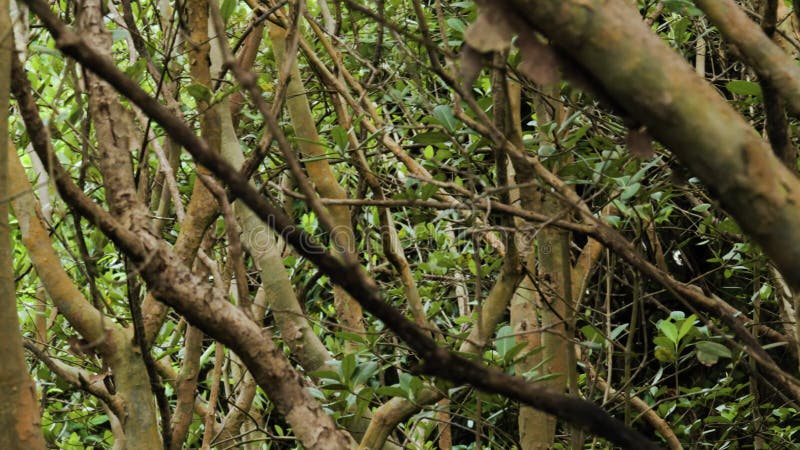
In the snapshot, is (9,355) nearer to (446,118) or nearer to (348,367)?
(348,367)

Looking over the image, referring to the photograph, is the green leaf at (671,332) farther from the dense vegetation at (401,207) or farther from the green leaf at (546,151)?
the green leaf at (546,151)

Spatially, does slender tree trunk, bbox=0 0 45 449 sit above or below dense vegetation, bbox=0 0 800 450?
below

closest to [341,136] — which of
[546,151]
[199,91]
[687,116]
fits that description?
[199,91]

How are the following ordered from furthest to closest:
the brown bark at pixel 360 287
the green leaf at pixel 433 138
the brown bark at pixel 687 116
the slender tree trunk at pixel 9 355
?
the green leaf at pixel 433 138 < the slender tree trunk at pixel 9 355 < the brown bark at pixel 360 287 < the brown bark at pixel 687 116

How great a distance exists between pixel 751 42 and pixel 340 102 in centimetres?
176

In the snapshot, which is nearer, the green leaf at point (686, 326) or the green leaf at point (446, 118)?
the green leaf at point (446, 118)

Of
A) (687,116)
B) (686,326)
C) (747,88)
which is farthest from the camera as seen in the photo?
(686,326)

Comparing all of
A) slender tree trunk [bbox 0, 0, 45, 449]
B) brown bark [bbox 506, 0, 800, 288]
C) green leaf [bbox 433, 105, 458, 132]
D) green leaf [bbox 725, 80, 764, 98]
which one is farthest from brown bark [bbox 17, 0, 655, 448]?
green leaf [bbox 725, 80, 764, 98]

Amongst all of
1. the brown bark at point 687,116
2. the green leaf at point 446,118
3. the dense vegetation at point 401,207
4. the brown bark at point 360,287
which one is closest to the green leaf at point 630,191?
the dense vegetation at point 401,207

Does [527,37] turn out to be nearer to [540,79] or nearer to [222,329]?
[540,79]

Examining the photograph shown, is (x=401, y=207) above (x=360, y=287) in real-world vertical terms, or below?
above

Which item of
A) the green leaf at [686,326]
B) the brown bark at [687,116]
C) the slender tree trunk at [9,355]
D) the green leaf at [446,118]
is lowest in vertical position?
the slender tree trunk at [9,355]

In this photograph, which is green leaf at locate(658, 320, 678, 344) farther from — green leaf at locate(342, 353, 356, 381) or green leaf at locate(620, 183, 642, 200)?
green leaf at locate(342, 353, 356, 381)

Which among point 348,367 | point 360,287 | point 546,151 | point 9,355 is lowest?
point 9,355
